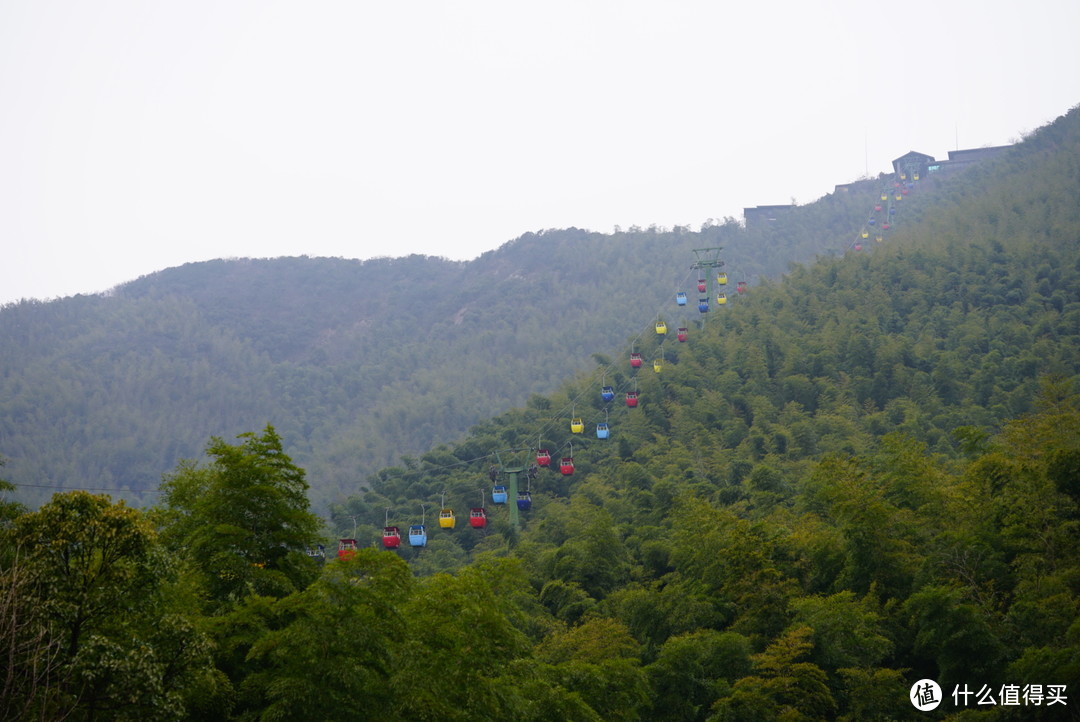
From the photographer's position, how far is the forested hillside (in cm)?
8712

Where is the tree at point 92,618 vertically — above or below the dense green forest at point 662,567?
above

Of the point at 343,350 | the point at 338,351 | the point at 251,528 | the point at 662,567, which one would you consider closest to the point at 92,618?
the point at 251,528

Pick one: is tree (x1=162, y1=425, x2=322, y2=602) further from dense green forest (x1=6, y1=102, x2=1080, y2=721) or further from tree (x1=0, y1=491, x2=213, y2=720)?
tree (x1=0, y1=491, x2=213, y2=720)

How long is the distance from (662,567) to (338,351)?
93.8 metres

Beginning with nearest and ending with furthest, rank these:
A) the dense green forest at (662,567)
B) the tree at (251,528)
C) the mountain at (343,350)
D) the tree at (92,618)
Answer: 1. the tree at (92,618)
2. the dense green forest at (662,567)
3. the tree at (251,528)
4. the mountain at (343,350)

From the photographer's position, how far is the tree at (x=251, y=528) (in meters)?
16.0

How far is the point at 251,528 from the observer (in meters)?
16.6

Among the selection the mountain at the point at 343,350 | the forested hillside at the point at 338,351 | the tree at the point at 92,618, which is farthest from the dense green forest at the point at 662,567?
the forested hillside at the point at 338,351

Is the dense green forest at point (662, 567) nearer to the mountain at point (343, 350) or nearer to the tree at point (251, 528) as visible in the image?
the tree at point (251, 528)

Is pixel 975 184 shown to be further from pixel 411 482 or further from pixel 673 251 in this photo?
pixel 411 482

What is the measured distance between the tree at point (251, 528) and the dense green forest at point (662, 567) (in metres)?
0.04

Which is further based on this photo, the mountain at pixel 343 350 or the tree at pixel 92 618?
the mountain at pixel 343 350

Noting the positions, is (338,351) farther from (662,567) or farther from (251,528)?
(251,528)

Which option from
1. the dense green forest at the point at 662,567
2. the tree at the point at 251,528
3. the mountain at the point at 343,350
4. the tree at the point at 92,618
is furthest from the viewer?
the mountain at the point at 343,350
